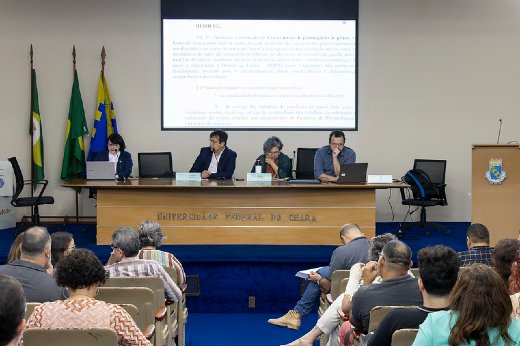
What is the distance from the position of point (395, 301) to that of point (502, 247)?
670mm

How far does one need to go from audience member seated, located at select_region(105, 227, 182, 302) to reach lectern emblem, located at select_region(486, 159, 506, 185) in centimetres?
378

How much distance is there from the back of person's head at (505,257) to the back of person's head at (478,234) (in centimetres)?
101

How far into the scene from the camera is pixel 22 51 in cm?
752

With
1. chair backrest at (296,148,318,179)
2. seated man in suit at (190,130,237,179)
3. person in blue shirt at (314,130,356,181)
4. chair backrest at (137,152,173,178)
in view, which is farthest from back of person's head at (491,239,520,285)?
chair backrest at (137,152,173,178)

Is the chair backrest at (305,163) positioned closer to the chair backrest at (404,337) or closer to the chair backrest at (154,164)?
the chair backrest at (154,164)

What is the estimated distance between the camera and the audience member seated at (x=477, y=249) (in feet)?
12.2

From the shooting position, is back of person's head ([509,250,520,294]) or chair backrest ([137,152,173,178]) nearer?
back of person's head ([509,250,520,294])

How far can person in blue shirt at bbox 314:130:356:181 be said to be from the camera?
240 inches

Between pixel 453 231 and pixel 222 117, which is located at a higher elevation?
pixel 222 117

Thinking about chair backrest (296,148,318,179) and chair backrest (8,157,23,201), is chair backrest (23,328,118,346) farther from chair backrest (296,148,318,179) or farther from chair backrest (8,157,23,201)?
chair backrest (296,148,318,179)

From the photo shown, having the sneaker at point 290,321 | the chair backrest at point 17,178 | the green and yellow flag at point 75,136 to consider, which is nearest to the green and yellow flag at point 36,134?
the green and yellow flag at point 75,136

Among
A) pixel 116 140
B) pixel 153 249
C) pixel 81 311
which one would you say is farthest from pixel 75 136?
pixel 81 311

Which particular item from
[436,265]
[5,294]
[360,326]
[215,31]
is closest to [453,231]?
[215,31]

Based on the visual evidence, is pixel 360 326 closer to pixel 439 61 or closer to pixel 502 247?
pixel 502 247
